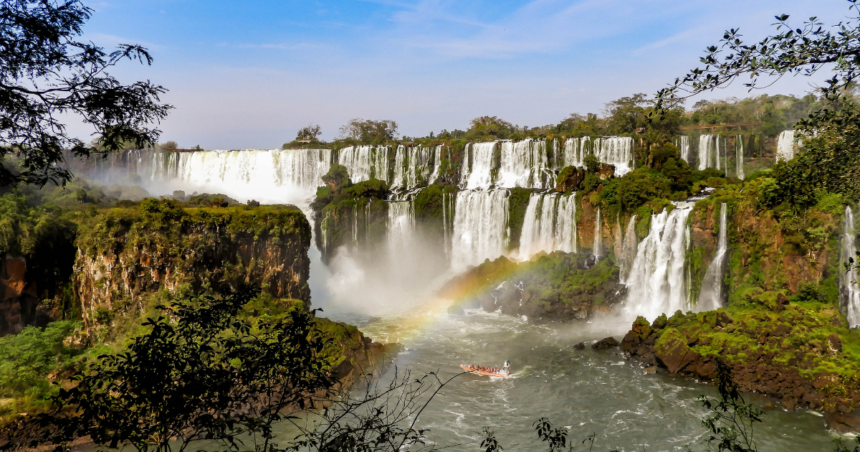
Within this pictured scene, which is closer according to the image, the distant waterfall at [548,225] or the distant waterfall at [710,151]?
the distant waterfall at [548,225]

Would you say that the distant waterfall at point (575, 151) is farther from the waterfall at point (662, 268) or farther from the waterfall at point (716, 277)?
the waterfall at point (716, 277)

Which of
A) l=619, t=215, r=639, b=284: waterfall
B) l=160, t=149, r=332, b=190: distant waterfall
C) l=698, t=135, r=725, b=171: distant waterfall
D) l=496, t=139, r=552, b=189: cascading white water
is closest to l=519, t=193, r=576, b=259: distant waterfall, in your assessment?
l=619, t=215, r=639, b=284: waterfall

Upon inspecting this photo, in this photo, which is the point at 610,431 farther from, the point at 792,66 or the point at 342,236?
the point at 342,236

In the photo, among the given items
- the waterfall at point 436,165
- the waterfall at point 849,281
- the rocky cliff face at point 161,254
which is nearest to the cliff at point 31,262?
the rocky cliff face at point 161,254

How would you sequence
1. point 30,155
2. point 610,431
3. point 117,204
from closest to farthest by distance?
point 30,155 → point 610,431 → point 117,204

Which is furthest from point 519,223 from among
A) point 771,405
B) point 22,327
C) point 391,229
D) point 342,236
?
point 22,327
